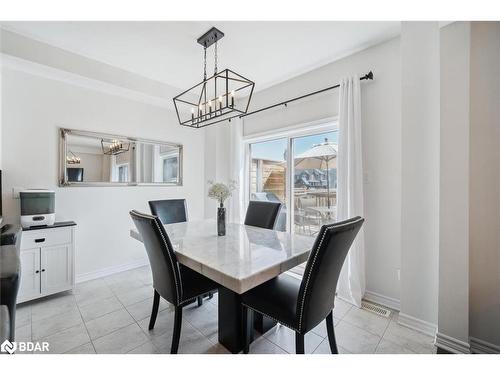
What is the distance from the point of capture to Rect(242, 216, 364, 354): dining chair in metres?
1.17

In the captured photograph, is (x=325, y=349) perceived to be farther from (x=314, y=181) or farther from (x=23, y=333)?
(x=23, y=333)

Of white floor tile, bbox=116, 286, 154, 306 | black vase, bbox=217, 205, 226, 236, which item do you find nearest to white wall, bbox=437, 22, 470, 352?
black vase, bbox=217, 205, 226, 236

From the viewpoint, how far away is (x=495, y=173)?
1.50m

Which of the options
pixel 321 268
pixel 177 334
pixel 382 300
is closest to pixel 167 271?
pixel 177 334

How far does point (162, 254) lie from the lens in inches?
57.8

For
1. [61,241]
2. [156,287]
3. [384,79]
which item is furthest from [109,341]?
[384,79]

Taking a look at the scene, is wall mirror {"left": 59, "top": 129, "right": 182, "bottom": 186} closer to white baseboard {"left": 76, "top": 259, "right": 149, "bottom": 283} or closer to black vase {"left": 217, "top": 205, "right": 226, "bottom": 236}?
white baseboard {"left": 76, "top": 259, "right": 149, "bottom": 283}

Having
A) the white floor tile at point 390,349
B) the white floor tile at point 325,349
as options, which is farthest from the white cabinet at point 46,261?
the white floor tile at point 390,349

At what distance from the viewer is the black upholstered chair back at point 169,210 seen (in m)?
2.65

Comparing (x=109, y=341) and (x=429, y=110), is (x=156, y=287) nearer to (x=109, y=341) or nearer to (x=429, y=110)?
(x=109, y=341)

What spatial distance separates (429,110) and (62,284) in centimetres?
381

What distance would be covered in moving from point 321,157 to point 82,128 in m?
2.99

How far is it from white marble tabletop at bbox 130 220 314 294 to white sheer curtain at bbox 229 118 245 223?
55.8 inches

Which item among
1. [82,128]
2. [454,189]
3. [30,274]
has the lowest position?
[30,274]
